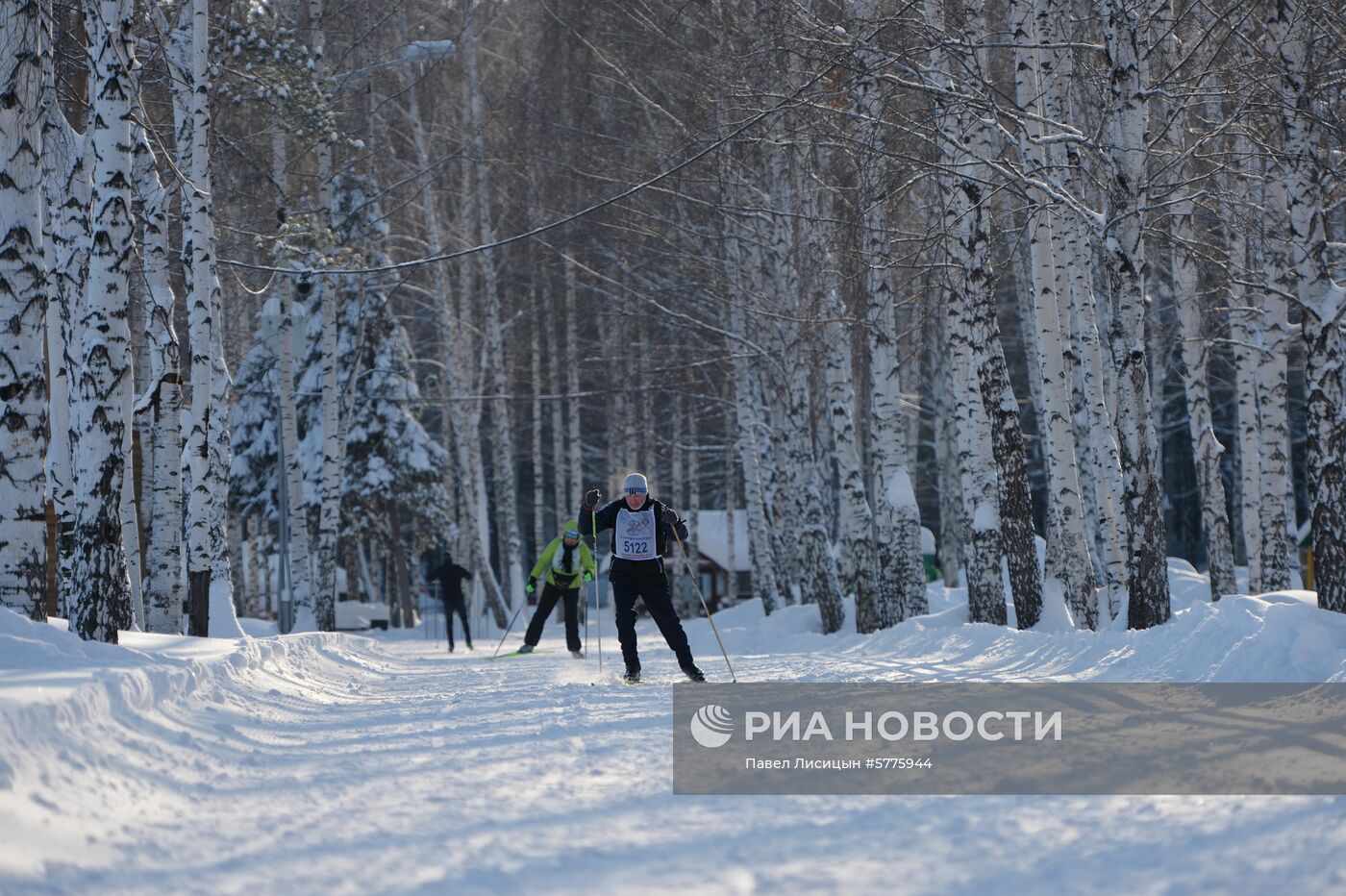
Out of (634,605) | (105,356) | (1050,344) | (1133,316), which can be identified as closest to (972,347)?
(1050,344)

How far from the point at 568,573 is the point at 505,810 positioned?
12109 mm

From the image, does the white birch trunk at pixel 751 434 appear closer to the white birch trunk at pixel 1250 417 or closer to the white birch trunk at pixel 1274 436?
the white birch trunk at pixel 1250 417

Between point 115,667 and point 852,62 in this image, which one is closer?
point 115,667

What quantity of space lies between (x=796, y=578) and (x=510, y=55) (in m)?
15.8

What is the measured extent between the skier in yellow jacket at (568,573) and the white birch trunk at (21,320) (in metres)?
8.13

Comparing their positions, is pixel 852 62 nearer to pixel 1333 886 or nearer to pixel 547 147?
pixel 1333 886

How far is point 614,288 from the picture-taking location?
31688mm

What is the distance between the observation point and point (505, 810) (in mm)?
5969

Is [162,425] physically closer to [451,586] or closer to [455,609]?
[451,586]

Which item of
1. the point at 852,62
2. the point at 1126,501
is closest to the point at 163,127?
the point at 852,62

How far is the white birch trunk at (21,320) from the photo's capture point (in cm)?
980

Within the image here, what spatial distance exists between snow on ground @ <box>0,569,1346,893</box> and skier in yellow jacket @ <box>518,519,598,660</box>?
695cm

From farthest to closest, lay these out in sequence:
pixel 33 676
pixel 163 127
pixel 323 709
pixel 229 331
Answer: pixel 229 331
pixel 163 127
pixel 323 709
pixel 33 676

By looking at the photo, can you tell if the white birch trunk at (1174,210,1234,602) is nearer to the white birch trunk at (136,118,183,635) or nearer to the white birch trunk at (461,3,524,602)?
the white birch trunk at (136,118,183,635)
